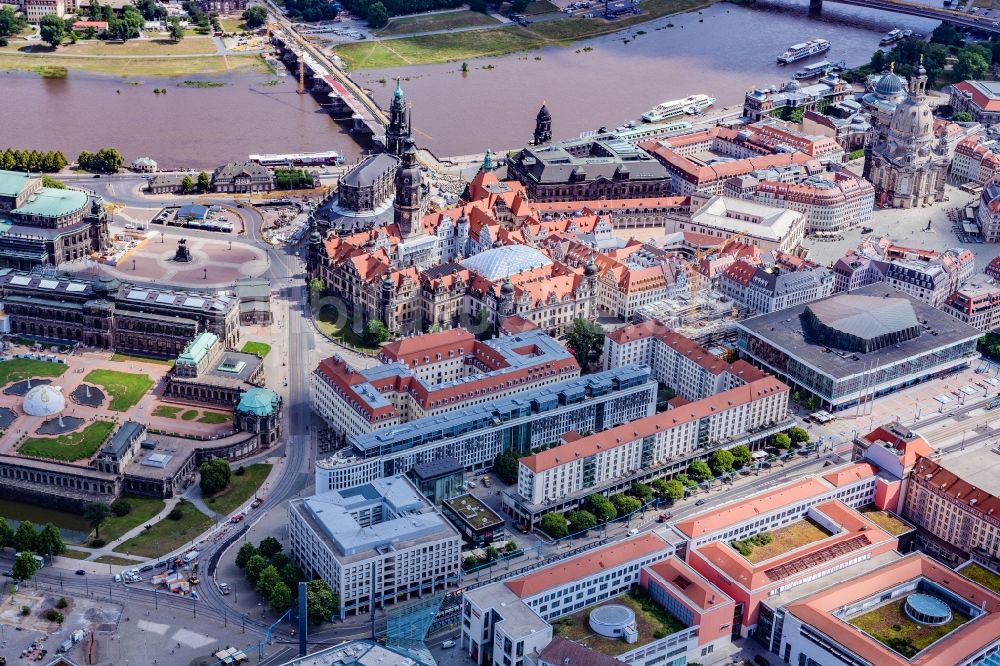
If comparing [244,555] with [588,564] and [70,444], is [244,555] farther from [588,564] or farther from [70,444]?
[588,564]

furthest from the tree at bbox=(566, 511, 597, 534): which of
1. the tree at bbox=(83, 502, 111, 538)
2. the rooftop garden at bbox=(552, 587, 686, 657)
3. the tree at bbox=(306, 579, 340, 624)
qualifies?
the tree at bbox=(83, 502, 111, 538)

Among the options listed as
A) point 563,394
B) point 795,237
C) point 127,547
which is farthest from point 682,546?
point 795,237

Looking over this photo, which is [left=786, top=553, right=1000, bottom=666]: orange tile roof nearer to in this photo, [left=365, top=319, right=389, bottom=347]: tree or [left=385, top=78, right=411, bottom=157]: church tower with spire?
[left=365, top=319, right=389, bottom=347]: tree

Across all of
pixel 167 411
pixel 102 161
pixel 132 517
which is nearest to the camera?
pixel 132 517

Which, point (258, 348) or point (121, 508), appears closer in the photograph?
point (121, 508)

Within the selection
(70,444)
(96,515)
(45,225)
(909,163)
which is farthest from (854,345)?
(45,225)
